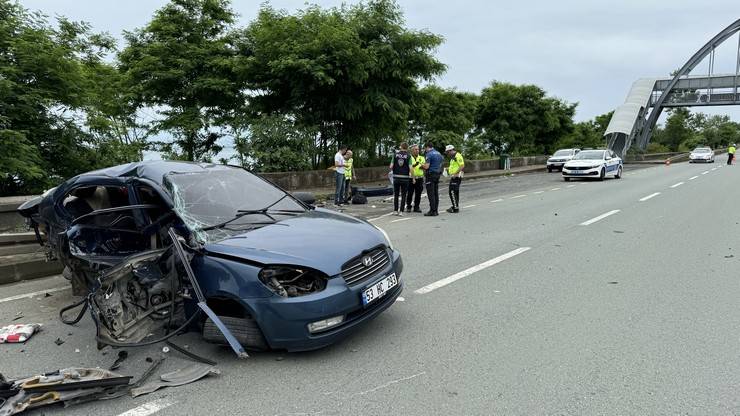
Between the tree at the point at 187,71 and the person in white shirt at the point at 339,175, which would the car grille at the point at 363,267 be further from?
the tree at the point at 187,71

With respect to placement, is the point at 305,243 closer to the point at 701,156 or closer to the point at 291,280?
the point at 291,280

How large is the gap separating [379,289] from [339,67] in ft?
44.1

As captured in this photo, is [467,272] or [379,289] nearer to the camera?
[379,289]

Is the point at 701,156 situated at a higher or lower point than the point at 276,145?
lower

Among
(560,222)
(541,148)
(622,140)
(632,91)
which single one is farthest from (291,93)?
(632,91)

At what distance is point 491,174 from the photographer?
28.1m

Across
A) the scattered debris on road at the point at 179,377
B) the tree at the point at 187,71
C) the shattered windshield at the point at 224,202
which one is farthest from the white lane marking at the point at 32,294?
the tree at the point at 187,71

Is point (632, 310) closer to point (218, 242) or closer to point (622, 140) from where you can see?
point (218, 242)

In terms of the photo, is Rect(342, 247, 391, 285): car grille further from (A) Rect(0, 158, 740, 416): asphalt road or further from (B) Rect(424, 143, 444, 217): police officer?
(B) Rect(424, 143, 444, 217): police officer

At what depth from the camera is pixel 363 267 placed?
377cm

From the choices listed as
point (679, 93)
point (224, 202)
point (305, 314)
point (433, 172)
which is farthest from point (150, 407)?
point (679, 93)

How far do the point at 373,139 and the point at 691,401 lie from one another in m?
17.2

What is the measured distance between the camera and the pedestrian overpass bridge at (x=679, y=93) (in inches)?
2462

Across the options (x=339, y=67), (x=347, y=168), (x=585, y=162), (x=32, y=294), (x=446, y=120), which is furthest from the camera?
(x=446, y=120)
